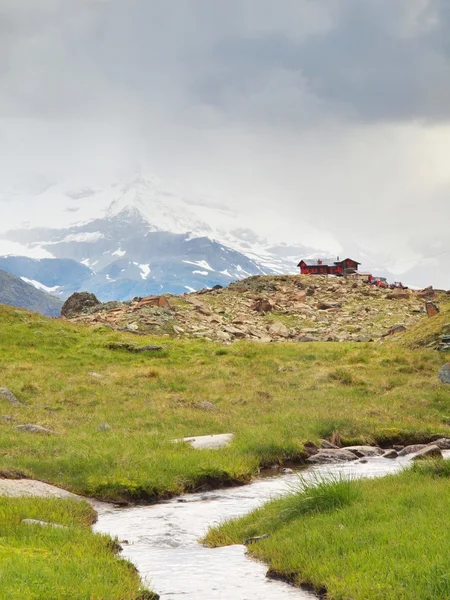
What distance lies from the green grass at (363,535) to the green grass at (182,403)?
476 cm

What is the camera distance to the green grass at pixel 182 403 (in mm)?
16625

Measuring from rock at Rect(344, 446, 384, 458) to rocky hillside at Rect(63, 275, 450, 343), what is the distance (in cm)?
3441

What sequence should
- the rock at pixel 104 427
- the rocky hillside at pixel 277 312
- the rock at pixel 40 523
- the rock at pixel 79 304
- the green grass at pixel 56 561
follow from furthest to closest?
the rock at pixel 79 304
the rocky hillside at pixel 277 312
the rock at pixel 104 427
the rock at pixel 40 523
the green grass at pixel 56 561

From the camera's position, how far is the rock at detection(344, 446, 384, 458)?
19.6m

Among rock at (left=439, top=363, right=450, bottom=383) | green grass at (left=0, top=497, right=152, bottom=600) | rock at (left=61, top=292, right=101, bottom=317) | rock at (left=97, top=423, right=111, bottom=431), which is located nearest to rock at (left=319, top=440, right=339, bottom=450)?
rock at (left=97, top=423, right=111, bottom=431)

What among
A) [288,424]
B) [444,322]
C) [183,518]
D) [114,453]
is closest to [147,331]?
[444,322]

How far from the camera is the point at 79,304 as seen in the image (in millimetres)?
77625

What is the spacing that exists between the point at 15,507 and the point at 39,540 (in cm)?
195

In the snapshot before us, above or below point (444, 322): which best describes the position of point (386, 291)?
above

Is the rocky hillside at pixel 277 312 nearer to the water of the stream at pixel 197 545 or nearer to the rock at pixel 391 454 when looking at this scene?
the rock at pixel 391 454

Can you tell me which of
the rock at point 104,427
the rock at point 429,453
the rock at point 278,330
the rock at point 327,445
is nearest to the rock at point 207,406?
the rock at point 104,427

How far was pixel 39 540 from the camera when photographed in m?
10.3

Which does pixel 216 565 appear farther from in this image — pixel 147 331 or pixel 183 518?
pixel 147 331

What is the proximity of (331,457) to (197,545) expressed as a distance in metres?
8.38
